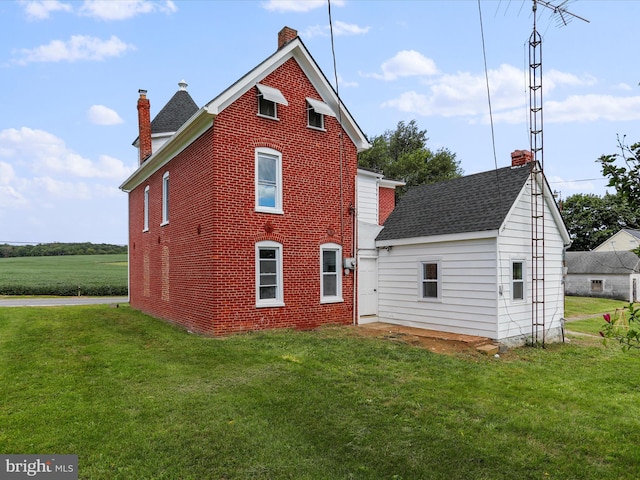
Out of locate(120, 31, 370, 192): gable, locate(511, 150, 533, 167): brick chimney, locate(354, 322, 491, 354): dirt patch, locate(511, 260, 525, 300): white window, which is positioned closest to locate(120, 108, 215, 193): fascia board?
locate(120, 31, 370, 192): gable

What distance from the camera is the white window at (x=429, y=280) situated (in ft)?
42.2

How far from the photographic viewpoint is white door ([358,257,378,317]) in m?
14.9

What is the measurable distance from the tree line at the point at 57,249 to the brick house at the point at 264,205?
250 ft

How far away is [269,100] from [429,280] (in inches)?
301

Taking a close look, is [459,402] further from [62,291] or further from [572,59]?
[62,291]

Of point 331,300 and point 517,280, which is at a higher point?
point 517,280

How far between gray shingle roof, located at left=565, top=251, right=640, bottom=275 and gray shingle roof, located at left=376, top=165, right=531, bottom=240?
3205 centimetres

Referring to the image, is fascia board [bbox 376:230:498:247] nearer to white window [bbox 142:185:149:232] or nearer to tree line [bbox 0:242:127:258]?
white window [bbox 142:185:149:232]

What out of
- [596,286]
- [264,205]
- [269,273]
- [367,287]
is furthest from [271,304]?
[596,286]

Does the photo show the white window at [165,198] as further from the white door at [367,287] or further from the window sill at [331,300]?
the white door at [367,287]

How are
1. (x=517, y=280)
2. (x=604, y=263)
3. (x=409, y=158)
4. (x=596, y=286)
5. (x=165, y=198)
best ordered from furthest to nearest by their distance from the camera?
(x=596, y=286)
(x=604, y=263)
(x=409, y=158)
(x=165, y=198)
(x=517, y=280)

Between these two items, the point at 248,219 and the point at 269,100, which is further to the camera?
the point at 269,100

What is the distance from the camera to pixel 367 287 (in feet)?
49.5

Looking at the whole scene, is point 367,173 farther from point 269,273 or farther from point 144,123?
point 144,123
